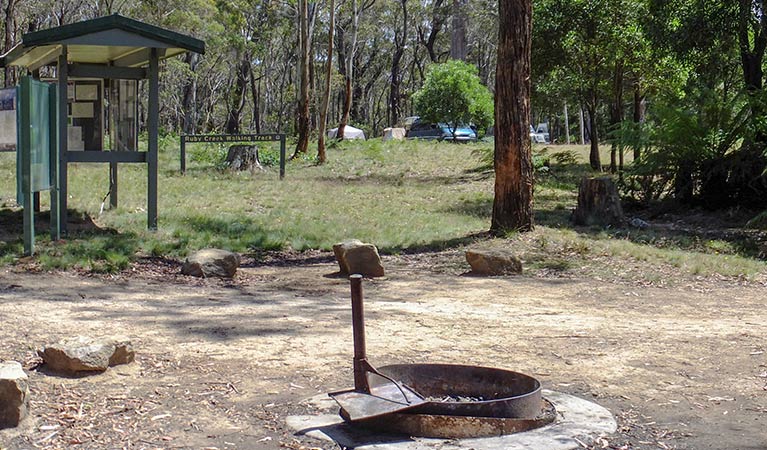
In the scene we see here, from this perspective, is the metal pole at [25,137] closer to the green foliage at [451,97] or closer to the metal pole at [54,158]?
the metal pole at [54,158]

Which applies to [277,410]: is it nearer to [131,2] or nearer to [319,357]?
[319,357]

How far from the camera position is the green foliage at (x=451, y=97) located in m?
32.1

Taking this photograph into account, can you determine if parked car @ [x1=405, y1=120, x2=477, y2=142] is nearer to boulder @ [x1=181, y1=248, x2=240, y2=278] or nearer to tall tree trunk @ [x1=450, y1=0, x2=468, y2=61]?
tall tree trunk @ [x1=450, y1=0, x2=468, y2=61]

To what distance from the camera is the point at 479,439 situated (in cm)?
479

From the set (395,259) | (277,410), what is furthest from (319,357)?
(395,259)

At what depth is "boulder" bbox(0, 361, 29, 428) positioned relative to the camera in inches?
185

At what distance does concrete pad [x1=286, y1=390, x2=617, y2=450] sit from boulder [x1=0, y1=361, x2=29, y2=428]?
4.54ft

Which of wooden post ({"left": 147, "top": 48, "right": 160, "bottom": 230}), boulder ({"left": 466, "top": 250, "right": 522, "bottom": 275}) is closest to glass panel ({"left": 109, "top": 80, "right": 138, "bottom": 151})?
wooden post ({"left": 147, "top": 48, "right": 160, "bottom": 230})

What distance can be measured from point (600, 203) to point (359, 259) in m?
6.09

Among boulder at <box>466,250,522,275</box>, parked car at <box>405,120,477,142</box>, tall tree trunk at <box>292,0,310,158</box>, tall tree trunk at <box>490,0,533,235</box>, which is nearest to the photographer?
boulder at <box>466,250,522,275</box>

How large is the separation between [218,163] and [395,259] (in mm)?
11391

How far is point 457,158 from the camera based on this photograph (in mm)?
26125

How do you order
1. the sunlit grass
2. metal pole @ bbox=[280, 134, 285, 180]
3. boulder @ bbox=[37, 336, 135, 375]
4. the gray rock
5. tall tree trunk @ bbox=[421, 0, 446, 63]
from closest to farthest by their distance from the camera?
boulder @ bbox=[37, 336, 135, 375] → the sunlit grass → the gray rock → metal pole @ bbox=[280, 134, 285, 180] → tall tree trunk @ bbox=[421, 0, 446, 63]

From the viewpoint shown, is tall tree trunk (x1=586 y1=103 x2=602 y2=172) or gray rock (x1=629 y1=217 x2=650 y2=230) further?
tall tree trunk (x1=586 y1=103 x2=602 y2=172)
